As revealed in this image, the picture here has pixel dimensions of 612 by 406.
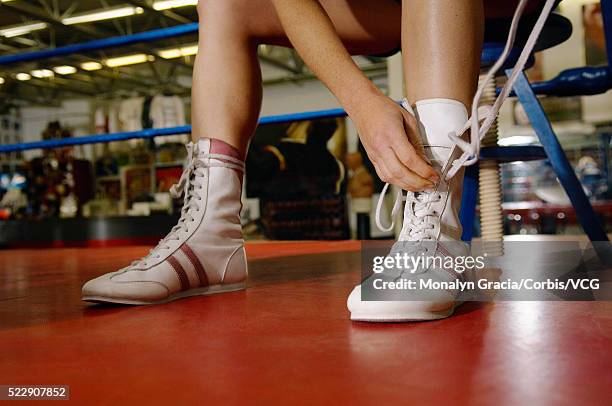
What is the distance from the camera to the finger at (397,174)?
51cm

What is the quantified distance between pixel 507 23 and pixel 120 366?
0.71 metres

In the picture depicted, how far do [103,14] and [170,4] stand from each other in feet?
3.21

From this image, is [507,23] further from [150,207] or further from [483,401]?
[150,207]

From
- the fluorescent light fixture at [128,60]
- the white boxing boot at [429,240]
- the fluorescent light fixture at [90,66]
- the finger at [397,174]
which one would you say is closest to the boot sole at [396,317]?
the white boxing boot at [429,240]

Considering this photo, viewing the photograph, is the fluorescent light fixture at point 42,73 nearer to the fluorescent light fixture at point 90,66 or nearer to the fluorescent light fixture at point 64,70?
the fluorescent light fixture at point 64,70

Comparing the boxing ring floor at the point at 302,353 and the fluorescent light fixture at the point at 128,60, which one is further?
the fluorescent light fixture at the point at 128,60

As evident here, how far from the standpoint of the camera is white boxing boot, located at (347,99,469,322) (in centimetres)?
52

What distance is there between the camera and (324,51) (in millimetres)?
557

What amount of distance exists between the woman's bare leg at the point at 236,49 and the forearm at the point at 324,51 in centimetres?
20

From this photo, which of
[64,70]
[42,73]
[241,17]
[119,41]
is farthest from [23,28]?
[241,17]

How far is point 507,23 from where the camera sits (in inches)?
31.6

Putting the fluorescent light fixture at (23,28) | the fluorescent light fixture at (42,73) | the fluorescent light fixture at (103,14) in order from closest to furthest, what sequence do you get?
the fluorescent light fixture at (103,14) < the fluorescent light fixture at (23,28) < the fluorescent light fixture at (42,73)

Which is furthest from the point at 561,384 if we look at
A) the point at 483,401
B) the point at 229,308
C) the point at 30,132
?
the point at 30,132

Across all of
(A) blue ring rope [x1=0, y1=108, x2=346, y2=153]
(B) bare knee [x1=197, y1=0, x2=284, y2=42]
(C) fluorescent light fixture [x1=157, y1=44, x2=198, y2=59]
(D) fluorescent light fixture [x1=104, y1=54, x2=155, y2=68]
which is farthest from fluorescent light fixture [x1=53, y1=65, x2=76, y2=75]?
(B) bare knee [x1=197, y1=0, x2=284, y2=42]
